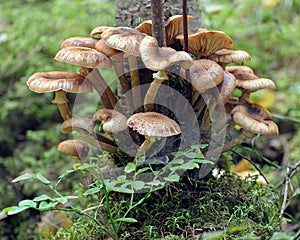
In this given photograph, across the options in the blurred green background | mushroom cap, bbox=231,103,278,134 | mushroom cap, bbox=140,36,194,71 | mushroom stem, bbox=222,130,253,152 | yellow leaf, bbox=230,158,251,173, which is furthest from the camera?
the blurred green background

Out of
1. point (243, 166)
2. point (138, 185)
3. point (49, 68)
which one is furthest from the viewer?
point (49, 68)

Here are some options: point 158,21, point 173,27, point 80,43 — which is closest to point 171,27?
point 173,27

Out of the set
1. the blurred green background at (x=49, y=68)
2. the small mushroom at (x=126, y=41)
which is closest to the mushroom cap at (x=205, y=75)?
the small mushroom at (x=126, y=41)

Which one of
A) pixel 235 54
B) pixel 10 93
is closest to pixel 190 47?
pixel 235 54

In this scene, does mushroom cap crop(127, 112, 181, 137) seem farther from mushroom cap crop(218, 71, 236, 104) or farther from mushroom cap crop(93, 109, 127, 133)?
mushroom cap crop(218, 71, 236, 104)

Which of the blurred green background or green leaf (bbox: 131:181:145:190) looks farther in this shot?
the blurred green background

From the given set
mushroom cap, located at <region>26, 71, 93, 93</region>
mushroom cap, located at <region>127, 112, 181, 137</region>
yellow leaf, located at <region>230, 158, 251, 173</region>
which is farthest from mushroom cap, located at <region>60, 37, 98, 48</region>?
yellow leaf, located at <region>230, 158, 251, 173</region>

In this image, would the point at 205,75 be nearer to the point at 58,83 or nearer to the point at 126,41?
the point at 126,41

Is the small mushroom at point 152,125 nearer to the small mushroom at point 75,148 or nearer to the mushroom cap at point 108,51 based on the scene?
the mushroom cap at point 108,51
